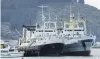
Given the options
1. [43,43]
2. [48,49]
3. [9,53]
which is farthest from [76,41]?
[9,53]

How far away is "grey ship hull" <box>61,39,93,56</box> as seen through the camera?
523 feet

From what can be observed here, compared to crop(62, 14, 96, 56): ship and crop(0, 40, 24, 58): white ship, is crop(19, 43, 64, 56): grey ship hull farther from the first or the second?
crop(0, 40, 24, 58): white ship

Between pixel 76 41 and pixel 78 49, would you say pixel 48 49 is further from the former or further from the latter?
pixel 78 49

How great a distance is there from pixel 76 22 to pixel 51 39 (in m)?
16.1

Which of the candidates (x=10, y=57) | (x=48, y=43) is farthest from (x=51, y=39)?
(x=10, y=57)

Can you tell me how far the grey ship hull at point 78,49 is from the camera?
160 metres

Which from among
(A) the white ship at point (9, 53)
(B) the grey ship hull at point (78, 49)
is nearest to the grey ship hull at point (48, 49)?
(B) the grey ship hull at point (78, 49)

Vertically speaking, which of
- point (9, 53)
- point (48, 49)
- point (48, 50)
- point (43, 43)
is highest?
point (43, 43)

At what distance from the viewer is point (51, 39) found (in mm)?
158625

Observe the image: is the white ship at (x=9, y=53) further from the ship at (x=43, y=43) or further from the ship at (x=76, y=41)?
the ship at (x=76, y=41)

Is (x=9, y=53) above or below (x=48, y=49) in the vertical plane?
below

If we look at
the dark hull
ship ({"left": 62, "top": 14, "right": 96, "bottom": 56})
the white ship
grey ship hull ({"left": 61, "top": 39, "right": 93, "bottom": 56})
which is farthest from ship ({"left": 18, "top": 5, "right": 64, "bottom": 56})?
ship ({"left": 62, "top": 14, "right": 96, "bottom": 56})

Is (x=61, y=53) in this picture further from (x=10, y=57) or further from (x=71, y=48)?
(x=10, y=57)

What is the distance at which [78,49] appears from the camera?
528ft
